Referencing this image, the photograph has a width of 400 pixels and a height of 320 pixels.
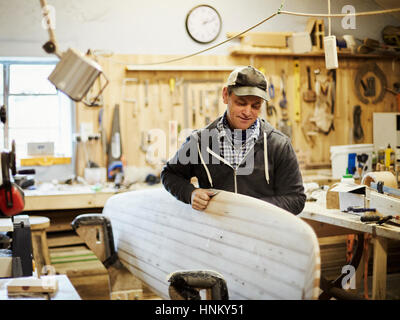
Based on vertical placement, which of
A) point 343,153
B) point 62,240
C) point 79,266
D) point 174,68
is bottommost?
point 79,266

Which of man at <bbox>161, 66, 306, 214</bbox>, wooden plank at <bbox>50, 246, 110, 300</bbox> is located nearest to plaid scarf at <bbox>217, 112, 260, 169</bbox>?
man at <bbox>161, 66, 306, 214</bbox>

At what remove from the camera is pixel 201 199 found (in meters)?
1.90

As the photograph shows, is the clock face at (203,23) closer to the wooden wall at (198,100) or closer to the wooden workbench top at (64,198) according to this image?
the wooden wall at (198,100)

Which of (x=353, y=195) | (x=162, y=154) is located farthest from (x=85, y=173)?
(x=353, y=195)

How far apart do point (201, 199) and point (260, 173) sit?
338 mm

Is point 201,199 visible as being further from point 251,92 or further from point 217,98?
point 217,98

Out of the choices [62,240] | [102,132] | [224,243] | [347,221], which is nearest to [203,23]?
[102,132]

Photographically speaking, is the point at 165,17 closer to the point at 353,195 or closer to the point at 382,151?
the point at 382,151

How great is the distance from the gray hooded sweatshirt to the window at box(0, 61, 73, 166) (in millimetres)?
2659

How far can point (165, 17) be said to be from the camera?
4.62 metres

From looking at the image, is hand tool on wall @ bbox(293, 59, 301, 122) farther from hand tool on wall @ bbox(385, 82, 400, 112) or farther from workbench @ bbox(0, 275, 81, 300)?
workbench @ bbox(0, 275, 81, 300)

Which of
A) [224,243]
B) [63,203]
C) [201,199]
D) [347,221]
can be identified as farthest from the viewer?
[63,203]

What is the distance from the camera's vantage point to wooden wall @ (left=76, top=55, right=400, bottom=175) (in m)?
4.55

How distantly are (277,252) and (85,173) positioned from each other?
126 inches
